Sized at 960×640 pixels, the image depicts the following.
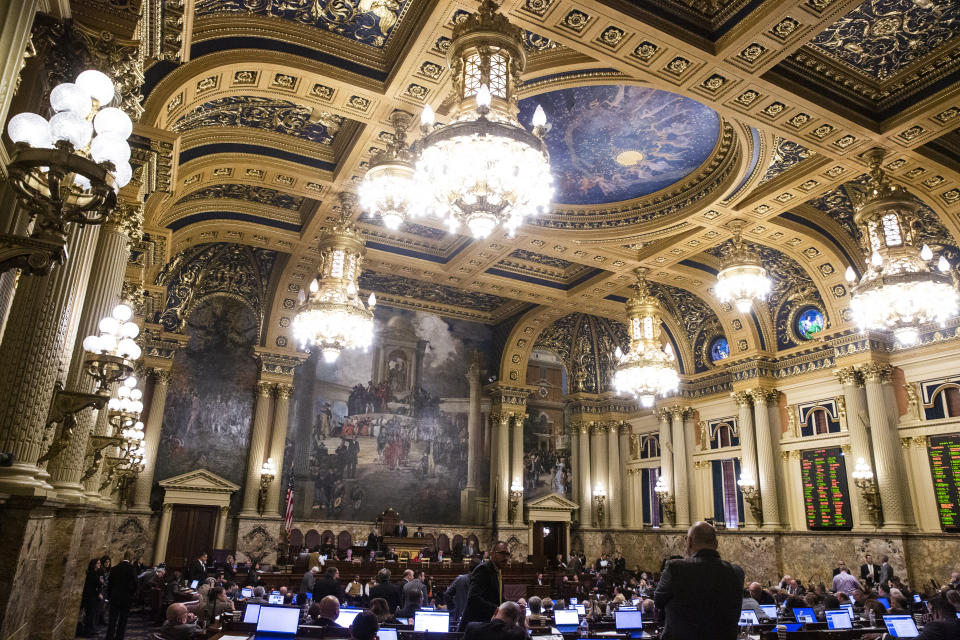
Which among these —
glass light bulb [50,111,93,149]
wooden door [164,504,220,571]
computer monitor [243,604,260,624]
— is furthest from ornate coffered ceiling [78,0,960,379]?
computer monitor [243,604,260,624]

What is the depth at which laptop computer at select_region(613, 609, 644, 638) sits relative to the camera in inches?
303

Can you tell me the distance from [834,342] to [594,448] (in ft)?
32.6

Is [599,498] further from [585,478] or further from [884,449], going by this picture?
[884,449]

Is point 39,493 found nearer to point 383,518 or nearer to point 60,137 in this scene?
point 60,137

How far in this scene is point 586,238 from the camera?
15758 mm

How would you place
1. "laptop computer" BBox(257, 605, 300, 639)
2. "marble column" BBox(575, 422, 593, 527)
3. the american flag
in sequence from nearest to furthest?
"laptop computer" BBox(257, 605, 300, 639) → the american flag → "marble column" BBox(575, 422, 593, 527)

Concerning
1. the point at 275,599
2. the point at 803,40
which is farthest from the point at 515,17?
the point at 275,599

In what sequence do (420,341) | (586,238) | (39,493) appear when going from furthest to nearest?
(420,341)
(586,238)
(39,493)

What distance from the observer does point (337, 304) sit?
11.4 meters

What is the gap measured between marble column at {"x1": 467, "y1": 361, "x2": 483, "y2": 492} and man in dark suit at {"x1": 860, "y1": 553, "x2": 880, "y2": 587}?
11642mm

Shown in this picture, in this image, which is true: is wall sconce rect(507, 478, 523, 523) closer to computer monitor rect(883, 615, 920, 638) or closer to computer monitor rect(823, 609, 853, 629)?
computer monitor rect(823, 609, 853, 629)

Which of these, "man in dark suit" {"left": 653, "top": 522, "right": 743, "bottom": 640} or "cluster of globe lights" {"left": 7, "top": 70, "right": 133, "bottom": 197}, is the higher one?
"cluster of globe lights" {"left": 7, "top": 70, "right": 133, "bottom": 197}

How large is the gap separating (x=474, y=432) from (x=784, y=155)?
45.2ft

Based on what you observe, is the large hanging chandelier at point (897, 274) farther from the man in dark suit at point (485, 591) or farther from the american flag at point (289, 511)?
the american flag at point (289, 511)
